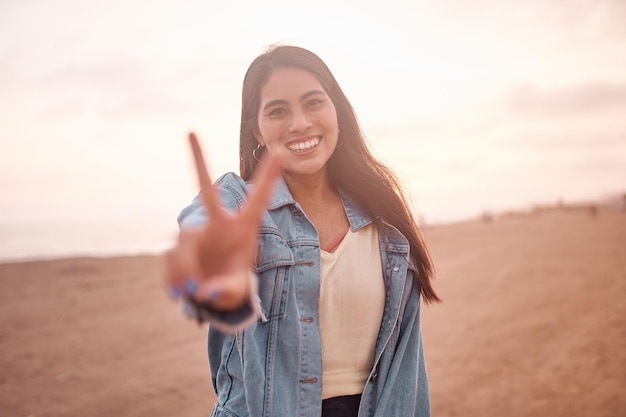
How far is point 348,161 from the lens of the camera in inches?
90.0

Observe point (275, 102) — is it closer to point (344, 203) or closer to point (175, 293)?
point (344, 203)

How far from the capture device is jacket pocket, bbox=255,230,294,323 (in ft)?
5.83

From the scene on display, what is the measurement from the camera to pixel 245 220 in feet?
3.11

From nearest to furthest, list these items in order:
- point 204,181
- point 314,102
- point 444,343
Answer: point 204,181, point 314,102, point 444,343

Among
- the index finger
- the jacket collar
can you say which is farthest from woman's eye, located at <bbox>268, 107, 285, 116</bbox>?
the index finger

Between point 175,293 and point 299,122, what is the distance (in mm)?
1205

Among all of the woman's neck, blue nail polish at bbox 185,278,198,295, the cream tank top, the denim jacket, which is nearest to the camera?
blue nail polish at bbox 185,278,198,295

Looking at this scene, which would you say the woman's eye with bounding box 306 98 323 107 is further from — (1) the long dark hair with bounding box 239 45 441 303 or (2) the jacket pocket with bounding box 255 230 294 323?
(2) the jacket pocket with bounding box 255 230 294 323

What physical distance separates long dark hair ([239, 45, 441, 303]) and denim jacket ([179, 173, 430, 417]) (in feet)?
0.78

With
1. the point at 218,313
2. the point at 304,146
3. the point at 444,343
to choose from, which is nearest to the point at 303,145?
the point at 304,146

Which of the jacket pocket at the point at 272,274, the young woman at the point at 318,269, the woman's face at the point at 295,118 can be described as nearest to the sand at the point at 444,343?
the young woman at the point at 318,269

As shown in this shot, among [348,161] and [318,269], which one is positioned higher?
[348,161]

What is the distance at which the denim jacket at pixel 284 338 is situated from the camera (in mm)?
1742

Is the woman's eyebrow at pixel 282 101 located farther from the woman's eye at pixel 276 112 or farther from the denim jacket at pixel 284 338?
the denim jacket at pixel 284 338
